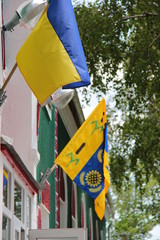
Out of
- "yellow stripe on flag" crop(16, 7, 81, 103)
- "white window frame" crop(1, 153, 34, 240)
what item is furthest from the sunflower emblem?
"yellow stripe on flag" crop(16, 7, 81, 103)

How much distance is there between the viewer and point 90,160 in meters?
13.7

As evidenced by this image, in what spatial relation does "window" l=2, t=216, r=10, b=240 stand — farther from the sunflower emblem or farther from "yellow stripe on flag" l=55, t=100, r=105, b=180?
the sunflower emblem

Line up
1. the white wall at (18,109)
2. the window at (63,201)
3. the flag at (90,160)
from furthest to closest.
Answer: the window at (63,201) → the flag at (90,160) → the white wall at (18,109)

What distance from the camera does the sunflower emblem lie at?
1350cm

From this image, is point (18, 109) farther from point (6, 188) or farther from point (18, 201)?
point (6, 188)

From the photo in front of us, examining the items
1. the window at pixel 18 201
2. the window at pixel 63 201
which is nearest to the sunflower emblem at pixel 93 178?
the window at pixel 18 201

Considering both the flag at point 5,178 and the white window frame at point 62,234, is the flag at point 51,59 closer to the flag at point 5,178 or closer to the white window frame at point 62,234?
the flag at point 5,178

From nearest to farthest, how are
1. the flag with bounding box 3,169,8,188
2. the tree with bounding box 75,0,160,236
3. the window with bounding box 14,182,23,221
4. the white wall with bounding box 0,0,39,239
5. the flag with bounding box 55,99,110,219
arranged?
→ the flag with bounding box 3,169,8,188 < the window with bounding box 14,182,23,221 < the white wall with bounding box 0,0,39,239 < the flag with bounding box 55,99,110,219 < the tree with bounding box 75,0,160,236

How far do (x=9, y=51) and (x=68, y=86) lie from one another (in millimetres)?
2595

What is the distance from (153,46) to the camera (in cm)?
1759

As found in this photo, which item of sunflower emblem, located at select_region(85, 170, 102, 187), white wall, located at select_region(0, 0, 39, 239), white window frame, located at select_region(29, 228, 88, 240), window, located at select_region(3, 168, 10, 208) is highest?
white wall, located at select_region(0, 0, 39, 239)

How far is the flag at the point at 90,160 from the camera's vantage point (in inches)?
531

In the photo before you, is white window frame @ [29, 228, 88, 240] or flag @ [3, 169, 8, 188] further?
white window frame @ [29, 228, 88, 240]

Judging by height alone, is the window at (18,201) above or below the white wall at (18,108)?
below
